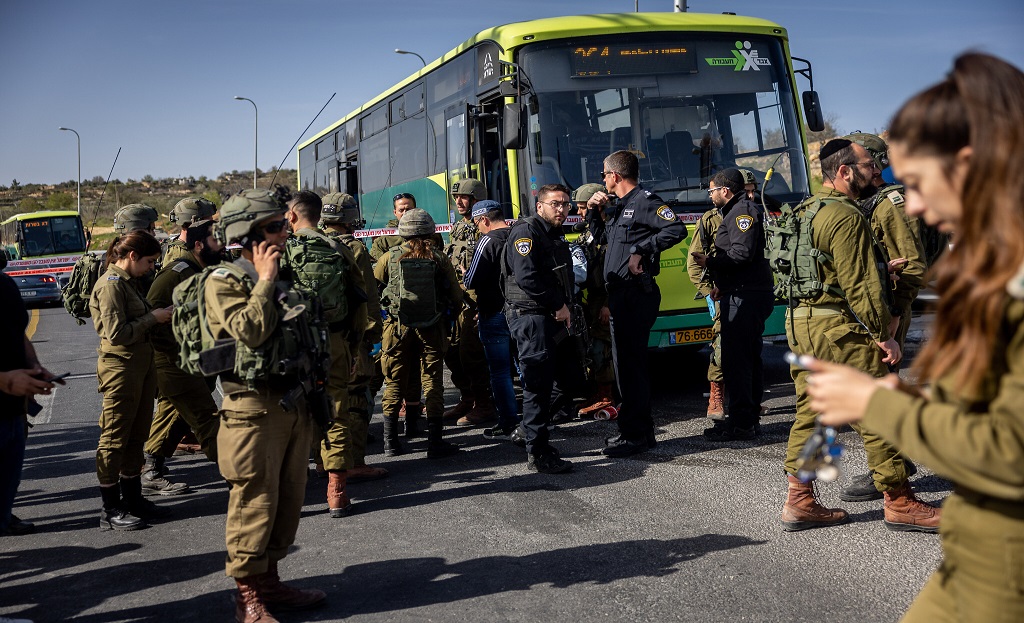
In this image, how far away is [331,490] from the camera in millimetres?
5660

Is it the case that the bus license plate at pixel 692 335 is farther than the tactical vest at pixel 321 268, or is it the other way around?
the bus license plate at pixel 692 335

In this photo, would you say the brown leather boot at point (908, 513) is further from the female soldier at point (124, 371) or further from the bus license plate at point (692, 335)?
the female soldier at point (124, 371)

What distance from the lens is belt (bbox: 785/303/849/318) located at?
15.7ft

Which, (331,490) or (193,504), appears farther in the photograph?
(193,504)

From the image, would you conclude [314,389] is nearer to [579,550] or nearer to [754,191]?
[579,550]

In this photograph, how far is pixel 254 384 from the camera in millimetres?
3879

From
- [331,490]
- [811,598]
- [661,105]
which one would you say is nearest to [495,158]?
[661,105]

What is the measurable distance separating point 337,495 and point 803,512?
9.07 ft

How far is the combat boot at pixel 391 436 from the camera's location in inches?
285

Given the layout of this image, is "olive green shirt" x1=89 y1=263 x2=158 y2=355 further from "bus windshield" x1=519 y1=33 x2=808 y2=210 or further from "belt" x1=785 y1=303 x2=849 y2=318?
"bus windshield" x1=519 y1=33 x2=808 y2=210

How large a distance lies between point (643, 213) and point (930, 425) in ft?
15.8

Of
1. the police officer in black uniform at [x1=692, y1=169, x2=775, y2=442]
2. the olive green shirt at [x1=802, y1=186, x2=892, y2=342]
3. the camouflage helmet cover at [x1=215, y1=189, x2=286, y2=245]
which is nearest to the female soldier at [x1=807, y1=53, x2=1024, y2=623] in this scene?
the camouflage helmet cover at [x1=215, y1=189, x2=286, y2=245]

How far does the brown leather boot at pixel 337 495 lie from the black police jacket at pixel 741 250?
10.8ft

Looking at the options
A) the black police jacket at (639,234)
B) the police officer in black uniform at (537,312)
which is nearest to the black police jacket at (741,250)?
the black police jacket at (639,234)
